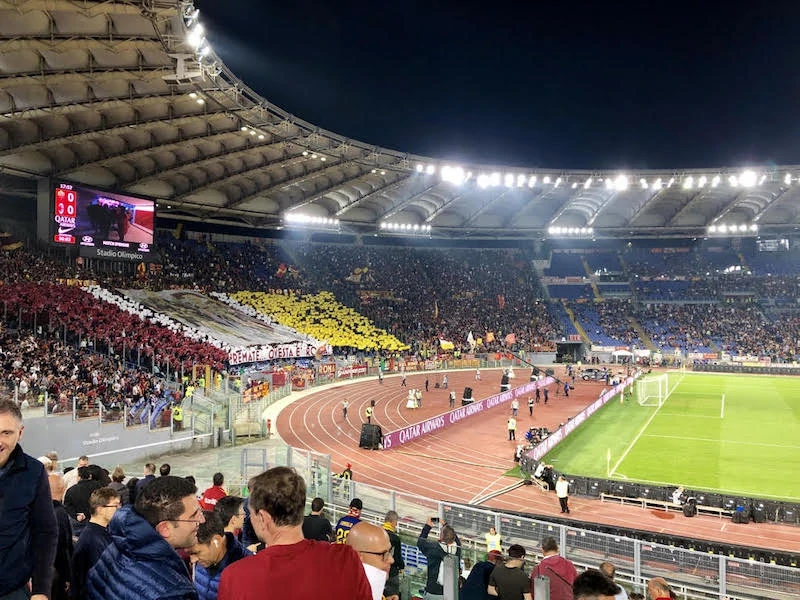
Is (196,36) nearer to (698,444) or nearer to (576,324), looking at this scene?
(698,444)

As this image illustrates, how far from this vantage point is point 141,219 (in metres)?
37.2

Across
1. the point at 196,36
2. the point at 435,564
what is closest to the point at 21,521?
the point at 435,564

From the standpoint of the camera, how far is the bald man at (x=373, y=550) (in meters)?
3.31

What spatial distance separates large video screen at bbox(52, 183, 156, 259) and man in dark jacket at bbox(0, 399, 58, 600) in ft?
107

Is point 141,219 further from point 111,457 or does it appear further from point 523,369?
point 523,369

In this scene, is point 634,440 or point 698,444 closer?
point 698,444

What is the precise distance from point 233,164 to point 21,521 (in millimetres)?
40422

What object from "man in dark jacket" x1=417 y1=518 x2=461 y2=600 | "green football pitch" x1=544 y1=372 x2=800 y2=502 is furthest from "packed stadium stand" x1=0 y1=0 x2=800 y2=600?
"green football pitch" x1=544 y1=372 x2=800 y2=502

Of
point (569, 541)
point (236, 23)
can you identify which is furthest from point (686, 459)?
point (236, 23)

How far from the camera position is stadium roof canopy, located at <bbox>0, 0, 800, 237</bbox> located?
72.6 ft

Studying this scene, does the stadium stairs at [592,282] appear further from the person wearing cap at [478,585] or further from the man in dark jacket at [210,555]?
the man in dark jacket at [210,555]

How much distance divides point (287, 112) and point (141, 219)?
456 inches

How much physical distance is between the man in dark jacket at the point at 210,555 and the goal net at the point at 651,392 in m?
35.4

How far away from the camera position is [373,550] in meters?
3.32
